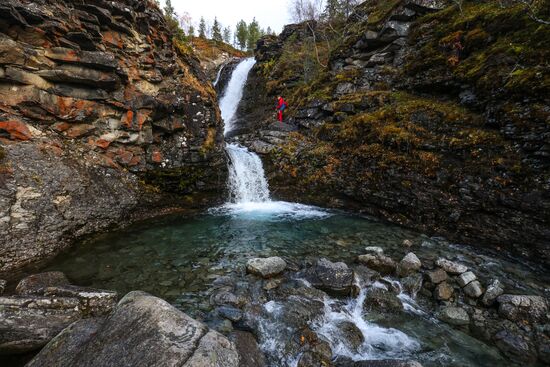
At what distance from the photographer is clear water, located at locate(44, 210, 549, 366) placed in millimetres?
4746

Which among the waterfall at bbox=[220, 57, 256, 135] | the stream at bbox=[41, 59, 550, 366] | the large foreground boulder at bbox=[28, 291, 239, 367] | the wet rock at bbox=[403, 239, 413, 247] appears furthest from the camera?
the waterfall at bbox=[220, 57, 256, 135]

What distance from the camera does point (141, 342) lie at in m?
3.10

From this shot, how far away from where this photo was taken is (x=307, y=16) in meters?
31.6

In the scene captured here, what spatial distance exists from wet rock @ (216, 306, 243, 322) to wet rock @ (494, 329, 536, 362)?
4.87 metres

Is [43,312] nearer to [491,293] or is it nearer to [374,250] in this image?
[374,250]

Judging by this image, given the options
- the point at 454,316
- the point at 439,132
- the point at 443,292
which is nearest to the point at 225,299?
the point at 454,316

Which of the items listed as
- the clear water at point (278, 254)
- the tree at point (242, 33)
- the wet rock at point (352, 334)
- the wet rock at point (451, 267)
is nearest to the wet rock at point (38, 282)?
the clear water at point (278, 254)

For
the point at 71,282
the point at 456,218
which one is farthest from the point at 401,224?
the point at 71,282

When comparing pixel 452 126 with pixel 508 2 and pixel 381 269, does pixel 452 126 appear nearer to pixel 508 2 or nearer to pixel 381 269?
pixel 381 269

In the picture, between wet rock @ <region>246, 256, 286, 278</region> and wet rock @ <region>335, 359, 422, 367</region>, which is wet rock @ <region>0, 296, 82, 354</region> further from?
wet rock @ <region>335, 359, 422, 367</region>

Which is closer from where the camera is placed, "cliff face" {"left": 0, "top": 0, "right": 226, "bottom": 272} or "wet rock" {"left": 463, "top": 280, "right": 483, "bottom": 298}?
"wet rock" {"left": 463, "top": 280, "right": 483, "bottom": 298}

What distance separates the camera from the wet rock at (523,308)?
511 cm

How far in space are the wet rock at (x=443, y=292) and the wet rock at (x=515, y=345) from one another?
103cm

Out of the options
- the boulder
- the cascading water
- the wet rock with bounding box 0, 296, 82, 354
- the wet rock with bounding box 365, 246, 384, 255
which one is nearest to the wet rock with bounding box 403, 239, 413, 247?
the wet rock with bounding box 365, 246, 384, 255
